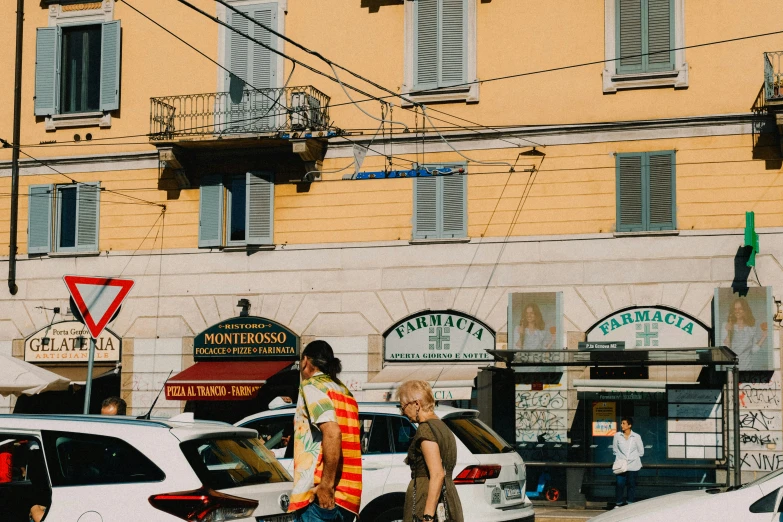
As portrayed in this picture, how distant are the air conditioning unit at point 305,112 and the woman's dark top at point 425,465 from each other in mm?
14990

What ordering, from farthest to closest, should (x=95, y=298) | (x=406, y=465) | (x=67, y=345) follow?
(x=67, y=345), (x=406, y=465), (x=95, y=298)

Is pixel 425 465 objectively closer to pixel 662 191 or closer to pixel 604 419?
pixel 604 419

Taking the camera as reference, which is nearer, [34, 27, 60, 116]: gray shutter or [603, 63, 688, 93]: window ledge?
[603, 63, 688, 93]: window ledge

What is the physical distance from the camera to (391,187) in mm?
23297

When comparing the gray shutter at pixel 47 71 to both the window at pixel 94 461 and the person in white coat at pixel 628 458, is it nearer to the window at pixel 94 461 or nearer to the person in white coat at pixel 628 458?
the person in white coat at pixel 628 458

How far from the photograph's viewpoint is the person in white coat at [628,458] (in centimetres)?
1919

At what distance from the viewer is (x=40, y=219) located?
25469 mm

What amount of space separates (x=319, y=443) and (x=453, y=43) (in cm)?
1627

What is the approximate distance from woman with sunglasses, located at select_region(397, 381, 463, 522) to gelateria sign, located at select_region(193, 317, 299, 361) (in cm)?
1498

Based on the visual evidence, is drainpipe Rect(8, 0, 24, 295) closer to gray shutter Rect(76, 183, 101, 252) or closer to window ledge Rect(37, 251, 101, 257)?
window ledge Rect(37, 251, 101, 257)

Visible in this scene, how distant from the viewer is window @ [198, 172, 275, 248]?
78.7 feet

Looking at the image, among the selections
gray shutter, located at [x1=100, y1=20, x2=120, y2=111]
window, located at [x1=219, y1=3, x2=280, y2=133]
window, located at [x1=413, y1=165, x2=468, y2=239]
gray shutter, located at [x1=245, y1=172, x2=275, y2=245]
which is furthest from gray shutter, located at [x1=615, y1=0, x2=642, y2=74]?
gray shutter, located at [x1=100, y1=20, x2=120, y2=111]

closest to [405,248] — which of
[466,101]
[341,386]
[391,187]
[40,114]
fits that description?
[391,187]

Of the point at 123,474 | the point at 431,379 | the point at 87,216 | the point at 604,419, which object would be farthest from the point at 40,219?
the point at 123,474
